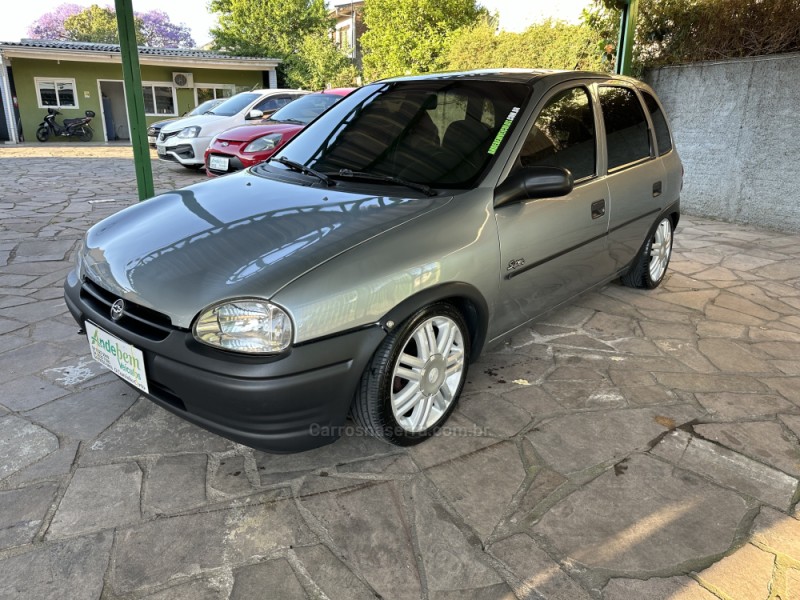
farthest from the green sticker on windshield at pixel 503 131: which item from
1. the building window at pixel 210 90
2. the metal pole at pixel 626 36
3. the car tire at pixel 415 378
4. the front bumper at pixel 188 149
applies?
the building window at pixel 210 90

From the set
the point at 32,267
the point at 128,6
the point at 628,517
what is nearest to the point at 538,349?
the point at 628,517

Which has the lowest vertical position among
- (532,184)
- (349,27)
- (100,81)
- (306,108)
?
(532,184)

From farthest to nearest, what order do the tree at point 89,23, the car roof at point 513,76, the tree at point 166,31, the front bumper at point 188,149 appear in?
the tree at point 166,31 → the tree at point 89,23 → the front bumper at point 188,149 → the car roof at point 513,76

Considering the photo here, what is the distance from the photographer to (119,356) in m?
2.24

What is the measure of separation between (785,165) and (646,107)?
3.98 metres

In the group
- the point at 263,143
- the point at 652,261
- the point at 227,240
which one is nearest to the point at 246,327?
the point at 227,240

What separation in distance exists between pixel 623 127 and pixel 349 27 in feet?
113

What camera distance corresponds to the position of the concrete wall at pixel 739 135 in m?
6.75

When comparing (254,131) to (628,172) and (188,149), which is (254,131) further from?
(628,172)

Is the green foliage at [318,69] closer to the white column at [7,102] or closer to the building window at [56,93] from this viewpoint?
the building window at [56,93]

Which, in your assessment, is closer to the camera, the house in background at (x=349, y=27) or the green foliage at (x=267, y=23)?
the green foliage at (x=267, y=23)

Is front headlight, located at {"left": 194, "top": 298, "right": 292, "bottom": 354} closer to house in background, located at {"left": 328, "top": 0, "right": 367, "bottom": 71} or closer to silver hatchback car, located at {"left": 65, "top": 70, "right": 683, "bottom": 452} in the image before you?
silver hatchback car, located at {"left": 65, "top": 70, "right": 683, "bottom": 452}

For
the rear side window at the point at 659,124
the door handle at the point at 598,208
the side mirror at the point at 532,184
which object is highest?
the rear side window at the point at 659,124

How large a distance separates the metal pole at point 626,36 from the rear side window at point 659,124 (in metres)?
3.77
